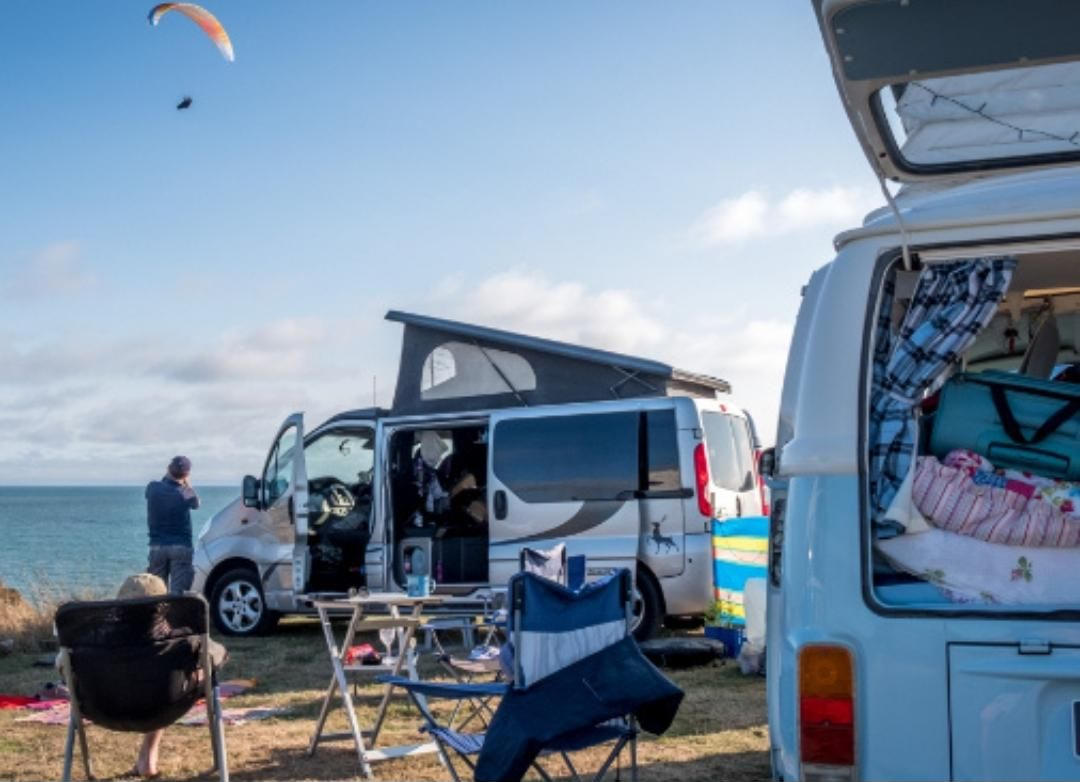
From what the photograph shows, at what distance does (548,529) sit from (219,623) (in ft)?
10.3

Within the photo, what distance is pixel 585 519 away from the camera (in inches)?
419

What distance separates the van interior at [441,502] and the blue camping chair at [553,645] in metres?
5.90

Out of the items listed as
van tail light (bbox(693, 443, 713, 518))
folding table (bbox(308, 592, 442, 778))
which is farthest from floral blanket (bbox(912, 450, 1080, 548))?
van tail light (bbox(693, 443, 713, 518))

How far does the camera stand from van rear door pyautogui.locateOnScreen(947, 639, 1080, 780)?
2822mm

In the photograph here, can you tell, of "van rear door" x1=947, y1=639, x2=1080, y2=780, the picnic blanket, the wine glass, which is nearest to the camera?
"van rear door" x1=947, y1=639, x2=1080, y2=780

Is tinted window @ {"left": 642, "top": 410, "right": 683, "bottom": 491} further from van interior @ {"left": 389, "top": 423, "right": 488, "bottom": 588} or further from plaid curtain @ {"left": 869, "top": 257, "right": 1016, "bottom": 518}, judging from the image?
plaid curtain @ {"left": 869, "top": 257, "right": 1016, "bottom": 518}

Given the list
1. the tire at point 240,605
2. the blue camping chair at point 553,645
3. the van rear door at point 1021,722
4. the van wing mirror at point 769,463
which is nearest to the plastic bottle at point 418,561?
the tire at point 240,605

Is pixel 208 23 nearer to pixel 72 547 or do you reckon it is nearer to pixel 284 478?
pixel 284 478

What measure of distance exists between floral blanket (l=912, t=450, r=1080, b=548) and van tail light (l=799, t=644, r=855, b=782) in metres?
0.52

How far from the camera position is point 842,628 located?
2.95 m

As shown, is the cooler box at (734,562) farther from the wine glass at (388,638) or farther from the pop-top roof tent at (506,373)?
the wine glass at (388,638)

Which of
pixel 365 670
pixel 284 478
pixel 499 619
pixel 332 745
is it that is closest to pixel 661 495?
pixel 499 619

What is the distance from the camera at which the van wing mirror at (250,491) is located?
1162 centimetres

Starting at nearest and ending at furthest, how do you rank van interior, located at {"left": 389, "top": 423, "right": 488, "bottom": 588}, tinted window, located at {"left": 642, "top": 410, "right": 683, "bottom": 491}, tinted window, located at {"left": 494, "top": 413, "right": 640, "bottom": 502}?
tinted window, located at {"left": 642, "top": 410, "right": 683, "bottom": 491}, tinted window, located at {"left": 494, "top": 413, "right": 640, "bottom": 502}, van interior, located at {"left": 389, "top": 423, "right": 488, "bottom": 588}
